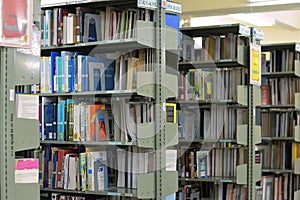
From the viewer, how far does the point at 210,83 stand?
554 centimetres

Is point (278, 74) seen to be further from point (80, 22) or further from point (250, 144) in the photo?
point (80, 22)

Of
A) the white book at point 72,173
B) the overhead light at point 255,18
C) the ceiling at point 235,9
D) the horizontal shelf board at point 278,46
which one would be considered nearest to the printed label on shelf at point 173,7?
the white book at point 72,173

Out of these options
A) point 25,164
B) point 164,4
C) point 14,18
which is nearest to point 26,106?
point 25,164

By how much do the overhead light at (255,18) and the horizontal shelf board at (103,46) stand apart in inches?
173

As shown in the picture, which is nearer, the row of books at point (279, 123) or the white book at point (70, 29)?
the white book at point (70, 29)

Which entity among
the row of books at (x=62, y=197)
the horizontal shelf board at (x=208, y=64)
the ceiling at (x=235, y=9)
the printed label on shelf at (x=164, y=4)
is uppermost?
the ceiling at (x=235, y=9)

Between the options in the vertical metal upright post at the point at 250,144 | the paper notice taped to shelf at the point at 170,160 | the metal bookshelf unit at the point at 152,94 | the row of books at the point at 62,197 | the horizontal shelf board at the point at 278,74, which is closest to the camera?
the metal bookshelf unit at the point at 152,94

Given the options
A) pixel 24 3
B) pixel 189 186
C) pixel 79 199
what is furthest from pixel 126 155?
pixel 24 3

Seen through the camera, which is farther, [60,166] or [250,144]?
[250,144]

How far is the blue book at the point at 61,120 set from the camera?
4551 millimetres

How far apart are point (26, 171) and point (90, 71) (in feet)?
4.90

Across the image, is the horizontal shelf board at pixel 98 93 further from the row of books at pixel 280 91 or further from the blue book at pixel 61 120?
the row of books at pixel 280 91

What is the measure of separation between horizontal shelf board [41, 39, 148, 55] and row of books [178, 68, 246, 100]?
118 centimetres

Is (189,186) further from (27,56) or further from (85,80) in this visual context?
(27,56)
